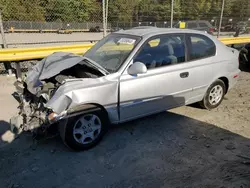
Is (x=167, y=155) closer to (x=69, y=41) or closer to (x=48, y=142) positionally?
(x=48, y=142)

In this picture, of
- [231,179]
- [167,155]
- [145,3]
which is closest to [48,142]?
[167,155]

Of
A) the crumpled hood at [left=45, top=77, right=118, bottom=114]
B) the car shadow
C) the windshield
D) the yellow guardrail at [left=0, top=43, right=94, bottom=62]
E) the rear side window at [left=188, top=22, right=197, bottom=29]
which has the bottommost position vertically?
the car shadow

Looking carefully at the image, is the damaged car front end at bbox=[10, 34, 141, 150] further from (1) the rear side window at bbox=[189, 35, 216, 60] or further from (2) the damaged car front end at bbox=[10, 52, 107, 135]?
(1) the rear side window at bbox=[189, 35, 216, 60]

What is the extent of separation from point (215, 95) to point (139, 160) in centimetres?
247

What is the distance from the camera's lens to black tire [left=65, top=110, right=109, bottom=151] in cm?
309

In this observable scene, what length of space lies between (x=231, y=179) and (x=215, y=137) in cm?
105

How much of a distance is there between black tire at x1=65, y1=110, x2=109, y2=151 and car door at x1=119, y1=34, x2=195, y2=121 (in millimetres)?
313

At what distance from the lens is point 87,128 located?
3.29 metres

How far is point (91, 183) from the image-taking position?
8.95 feet

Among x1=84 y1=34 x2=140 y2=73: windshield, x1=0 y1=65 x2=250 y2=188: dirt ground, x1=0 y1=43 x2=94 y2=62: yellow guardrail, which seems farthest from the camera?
x1=0 y1=43 x2=94 y2=62: yellow guardrail

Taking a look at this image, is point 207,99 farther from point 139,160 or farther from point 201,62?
point 139,160

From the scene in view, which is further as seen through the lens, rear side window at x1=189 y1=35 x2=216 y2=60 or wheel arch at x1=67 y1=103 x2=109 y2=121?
rear side window at x1=189 y1=35 x2=216 y2=60

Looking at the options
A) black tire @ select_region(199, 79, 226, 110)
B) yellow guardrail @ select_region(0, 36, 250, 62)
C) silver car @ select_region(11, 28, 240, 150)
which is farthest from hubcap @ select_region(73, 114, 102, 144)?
yellow guardrail @ select_region(0, 36, 250, 62)

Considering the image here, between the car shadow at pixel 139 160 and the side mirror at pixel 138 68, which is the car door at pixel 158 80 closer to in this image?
the side mirror at pixel 138 68
